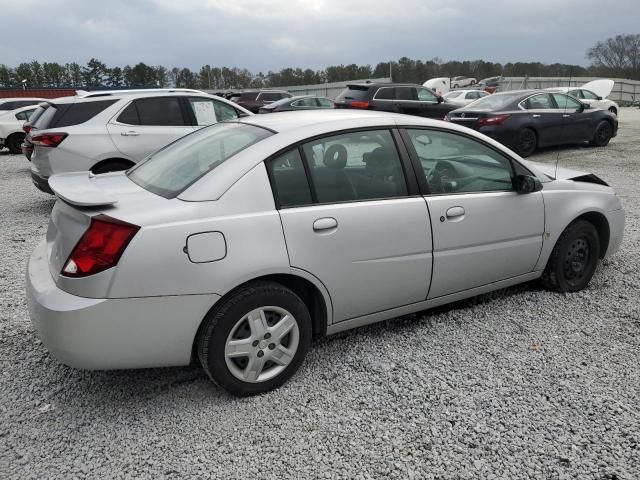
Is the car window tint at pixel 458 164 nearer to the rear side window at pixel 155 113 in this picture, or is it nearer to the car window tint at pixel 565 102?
the rear side window at pixel 155 113

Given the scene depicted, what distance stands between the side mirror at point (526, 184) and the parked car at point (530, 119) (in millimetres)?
8309

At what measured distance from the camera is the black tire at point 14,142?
50.5 ft

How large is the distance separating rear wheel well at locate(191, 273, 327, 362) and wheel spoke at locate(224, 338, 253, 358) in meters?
0.18

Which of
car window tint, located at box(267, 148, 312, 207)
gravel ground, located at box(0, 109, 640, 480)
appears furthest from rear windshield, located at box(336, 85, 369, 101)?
car window tint, located at box(267, 148, 312, 207)

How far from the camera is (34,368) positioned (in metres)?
3.16

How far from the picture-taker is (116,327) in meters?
2.42

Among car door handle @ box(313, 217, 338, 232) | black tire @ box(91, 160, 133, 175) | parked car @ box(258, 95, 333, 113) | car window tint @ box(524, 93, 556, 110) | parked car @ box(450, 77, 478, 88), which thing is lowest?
black tire @ box(91, 160, 133, 175)

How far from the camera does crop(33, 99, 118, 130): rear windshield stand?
6832mm

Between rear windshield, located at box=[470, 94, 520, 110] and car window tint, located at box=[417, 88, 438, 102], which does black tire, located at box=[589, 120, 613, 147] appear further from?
car window tint, located at box=[417, 88, 438, 102]

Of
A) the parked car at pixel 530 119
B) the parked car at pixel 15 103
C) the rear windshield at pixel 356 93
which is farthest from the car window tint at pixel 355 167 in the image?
the parked car at pixel 15 103

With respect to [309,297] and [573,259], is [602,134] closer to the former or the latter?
[573,259]

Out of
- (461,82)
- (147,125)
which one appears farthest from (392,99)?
(461,82)

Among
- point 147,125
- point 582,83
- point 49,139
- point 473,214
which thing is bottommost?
point 473,214

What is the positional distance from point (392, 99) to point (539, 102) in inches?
165
